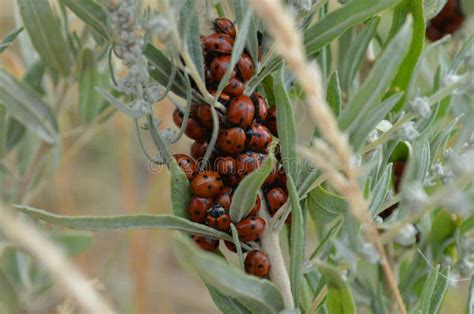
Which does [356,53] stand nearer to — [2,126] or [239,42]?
[239,42]

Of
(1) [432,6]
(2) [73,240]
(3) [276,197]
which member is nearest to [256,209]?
(3) [276,197]

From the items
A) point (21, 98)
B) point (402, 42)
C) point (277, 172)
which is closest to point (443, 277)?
point (277, 172)

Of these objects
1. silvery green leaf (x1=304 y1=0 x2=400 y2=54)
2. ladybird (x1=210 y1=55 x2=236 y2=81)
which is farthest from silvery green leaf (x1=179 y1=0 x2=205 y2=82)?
silvery green leaf (x1=304 y1=0 x2=400 y2=54)

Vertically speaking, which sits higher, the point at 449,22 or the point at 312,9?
the point at 312,9

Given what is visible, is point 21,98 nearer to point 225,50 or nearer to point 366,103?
point 225,50

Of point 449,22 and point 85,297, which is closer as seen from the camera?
point 85,297

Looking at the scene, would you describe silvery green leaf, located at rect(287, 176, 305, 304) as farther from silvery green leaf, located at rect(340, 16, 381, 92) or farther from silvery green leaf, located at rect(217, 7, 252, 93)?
silvery green leaf, located at rect(340, 16, 381, 92)
